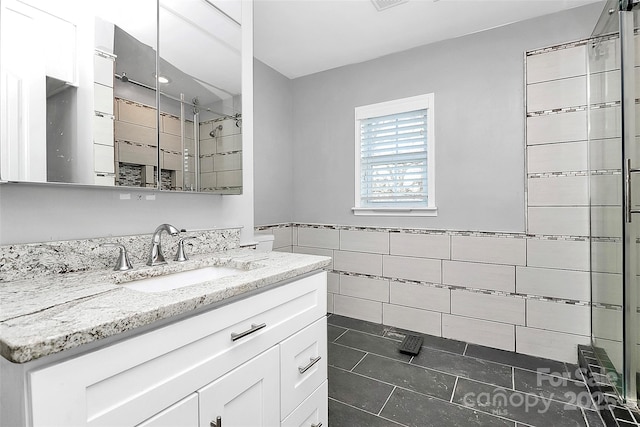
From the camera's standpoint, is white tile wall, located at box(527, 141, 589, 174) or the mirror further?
white tile wall, located at box(527, 141, 589, 174)

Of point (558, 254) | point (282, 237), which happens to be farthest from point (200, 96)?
point (558, 254)

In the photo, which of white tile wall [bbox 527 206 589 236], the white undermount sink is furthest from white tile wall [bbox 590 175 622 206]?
the white undermount sink

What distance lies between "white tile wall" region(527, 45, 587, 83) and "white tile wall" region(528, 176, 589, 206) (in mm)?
738

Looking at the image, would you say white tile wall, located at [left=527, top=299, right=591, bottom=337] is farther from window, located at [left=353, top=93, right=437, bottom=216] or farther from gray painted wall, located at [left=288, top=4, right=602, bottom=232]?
window, located at [left=353, top=93, right=437, bottom=216]

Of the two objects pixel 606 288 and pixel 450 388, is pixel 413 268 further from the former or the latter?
pixel 606 288

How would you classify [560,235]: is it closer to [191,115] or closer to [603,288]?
[603,288]

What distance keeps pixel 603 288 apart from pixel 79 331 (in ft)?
8.53

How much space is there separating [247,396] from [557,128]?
2583 millimetres

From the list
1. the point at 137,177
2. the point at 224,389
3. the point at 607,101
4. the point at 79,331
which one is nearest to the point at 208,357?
the point at 224,389

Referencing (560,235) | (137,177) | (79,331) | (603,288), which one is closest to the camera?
(79,331)

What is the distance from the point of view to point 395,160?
9.21 feet

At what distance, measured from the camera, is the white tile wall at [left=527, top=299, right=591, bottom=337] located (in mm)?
2121

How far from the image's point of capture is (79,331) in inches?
24.2

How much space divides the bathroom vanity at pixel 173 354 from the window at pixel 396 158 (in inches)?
63.8
